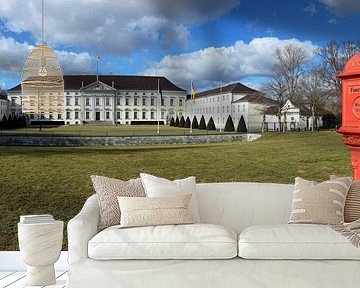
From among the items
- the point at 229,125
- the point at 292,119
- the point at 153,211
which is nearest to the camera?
the point at 153,211

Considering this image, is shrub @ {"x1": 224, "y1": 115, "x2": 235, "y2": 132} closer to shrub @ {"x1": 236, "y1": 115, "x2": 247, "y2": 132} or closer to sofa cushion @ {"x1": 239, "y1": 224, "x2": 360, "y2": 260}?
shrub @ {"x1": 236, "y1": 115, "x2": 247, "y2": 132}

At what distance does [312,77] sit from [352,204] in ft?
19.5

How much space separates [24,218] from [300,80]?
6.84m

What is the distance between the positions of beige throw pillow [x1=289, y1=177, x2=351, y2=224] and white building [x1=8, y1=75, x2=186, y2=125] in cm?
316

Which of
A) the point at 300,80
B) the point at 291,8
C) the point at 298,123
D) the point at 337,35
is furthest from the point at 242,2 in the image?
the point at 298,123

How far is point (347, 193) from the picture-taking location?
10.4 feet

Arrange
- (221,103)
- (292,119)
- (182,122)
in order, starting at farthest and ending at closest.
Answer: (292,119) → (221,103) → (182,122)

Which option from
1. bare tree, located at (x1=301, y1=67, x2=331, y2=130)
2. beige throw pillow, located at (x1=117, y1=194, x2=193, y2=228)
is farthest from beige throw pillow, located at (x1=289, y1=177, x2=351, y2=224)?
bare tree, located at (x1=301, y1=67, x2=331, y2=130)

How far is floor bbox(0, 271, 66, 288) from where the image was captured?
10.7 ft

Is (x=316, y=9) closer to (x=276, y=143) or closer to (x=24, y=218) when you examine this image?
(x=276, y=143)

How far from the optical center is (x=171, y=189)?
3.20 meters

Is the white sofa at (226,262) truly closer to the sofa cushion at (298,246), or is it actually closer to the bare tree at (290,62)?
the sofa cushion at (298,246)

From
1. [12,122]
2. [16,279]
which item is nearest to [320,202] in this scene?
[16,279]

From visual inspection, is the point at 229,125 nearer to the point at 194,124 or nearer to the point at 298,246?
the point at 194,124
